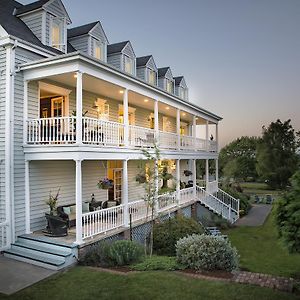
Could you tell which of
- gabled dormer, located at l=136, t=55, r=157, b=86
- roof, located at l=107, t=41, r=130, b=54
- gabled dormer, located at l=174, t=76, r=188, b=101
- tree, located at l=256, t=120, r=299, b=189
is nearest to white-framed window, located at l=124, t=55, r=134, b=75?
roof, located at l=107, t=41, r=130, b=54

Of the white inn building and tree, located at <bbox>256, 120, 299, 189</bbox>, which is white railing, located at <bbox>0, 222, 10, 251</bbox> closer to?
the white inn building

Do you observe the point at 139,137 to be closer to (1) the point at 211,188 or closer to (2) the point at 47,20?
(2) the point at 47,20

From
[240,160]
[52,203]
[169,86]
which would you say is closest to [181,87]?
[169,86]

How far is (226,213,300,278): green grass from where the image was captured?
1068cm

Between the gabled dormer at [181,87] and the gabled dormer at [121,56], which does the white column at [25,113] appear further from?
the gabled dormer at [181,87]

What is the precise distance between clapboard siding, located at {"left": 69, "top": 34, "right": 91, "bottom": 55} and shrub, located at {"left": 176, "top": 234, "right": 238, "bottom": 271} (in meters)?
11.2

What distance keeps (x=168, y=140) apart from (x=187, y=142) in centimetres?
354

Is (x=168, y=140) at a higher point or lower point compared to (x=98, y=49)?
lower

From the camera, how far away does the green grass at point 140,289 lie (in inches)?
260

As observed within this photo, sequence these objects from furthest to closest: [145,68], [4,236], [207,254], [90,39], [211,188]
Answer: [211,188] < [145,68] < [90,39] < [4,236] < [207,254]

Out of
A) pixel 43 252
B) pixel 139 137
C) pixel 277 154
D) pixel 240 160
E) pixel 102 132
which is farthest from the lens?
pixel 240 160

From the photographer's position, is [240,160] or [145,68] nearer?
[145,68]

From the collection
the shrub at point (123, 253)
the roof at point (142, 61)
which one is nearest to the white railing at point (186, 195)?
the shrub at point (123, 253)

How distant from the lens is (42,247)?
1038cm
